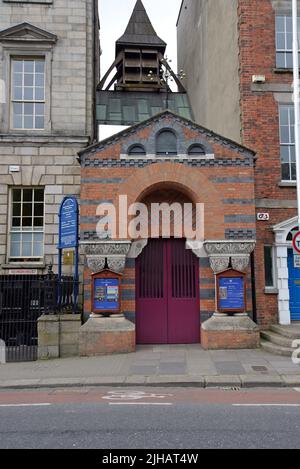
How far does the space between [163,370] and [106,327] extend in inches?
87.4

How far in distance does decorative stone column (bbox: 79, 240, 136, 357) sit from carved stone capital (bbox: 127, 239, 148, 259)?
16.6 inches

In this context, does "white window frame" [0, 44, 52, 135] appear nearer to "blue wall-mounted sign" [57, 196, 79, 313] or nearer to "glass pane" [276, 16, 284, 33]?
"blue wall-mounted sign" [57, 196, 79, 313]

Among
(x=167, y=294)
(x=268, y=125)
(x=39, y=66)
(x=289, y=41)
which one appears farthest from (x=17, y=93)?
(x=289, y=41)

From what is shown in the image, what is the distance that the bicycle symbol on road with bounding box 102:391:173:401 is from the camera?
7633 millimetres

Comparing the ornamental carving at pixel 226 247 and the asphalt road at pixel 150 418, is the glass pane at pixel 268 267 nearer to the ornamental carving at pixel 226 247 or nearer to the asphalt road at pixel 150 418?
the ornamental carving at pixel 226 247

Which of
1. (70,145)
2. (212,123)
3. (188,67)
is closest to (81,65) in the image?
(70,145)

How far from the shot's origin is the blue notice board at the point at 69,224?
11836 millimetres

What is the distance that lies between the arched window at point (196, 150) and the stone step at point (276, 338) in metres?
5.30

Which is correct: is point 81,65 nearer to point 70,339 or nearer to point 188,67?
point 70,339

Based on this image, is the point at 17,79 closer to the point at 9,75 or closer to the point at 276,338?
the point at 9,75

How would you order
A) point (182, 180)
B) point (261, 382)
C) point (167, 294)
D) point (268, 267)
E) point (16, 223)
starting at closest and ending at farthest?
point (261, 382) → point (182, 180) → point (167, 294) → point (268, 267) → point (16, 223)

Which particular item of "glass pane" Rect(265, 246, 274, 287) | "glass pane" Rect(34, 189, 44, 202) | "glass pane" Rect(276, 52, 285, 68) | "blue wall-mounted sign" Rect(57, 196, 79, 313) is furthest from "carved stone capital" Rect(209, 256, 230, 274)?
"glass pane" Rect(276, 52, 285, 68)

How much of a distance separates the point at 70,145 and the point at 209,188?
17.1 ft

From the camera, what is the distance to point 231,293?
11.5 m
